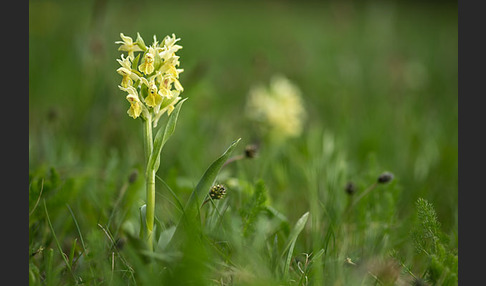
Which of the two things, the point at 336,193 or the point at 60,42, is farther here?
the point at 60,42

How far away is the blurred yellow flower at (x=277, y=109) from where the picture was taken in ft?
10.6

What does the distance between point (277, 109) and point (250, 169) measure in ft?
2.14

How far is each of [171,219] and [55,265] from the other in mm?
434

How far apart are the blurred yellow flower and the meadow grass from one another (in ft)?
0.32

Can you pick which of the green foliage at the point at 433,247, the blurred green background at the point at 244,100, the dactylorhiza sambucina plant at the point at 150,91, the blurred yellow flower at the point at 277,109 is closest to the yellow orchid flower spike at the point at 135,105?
the dactylorhiza sambucina plant at the point at 150,91

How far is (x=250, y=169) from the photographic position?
2.74 metres

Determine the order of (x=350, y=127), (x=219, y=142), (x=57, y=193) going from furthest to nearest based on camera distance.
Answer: (x=350, y=127) → (x=219, y=142) → (x=57, y=193)

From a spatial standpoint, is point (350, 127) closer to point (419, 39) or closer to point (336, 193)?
point (336, 193)

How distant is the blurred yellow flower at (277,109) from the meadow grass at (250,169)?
99 mm

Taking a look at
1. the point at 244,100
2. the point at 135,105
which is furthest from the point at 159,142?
the point at 244,100

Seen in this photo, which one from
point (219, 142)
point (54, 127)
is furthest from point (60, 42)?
point (219, 142)

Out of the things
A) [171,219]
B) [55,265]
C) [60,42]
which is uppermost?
[60,42]

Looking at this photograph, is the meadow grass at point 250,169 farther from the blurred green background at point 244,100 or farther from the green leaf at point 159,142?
the green leaf at point 159,142

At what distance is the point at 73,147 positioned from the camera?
3004 millimetres
